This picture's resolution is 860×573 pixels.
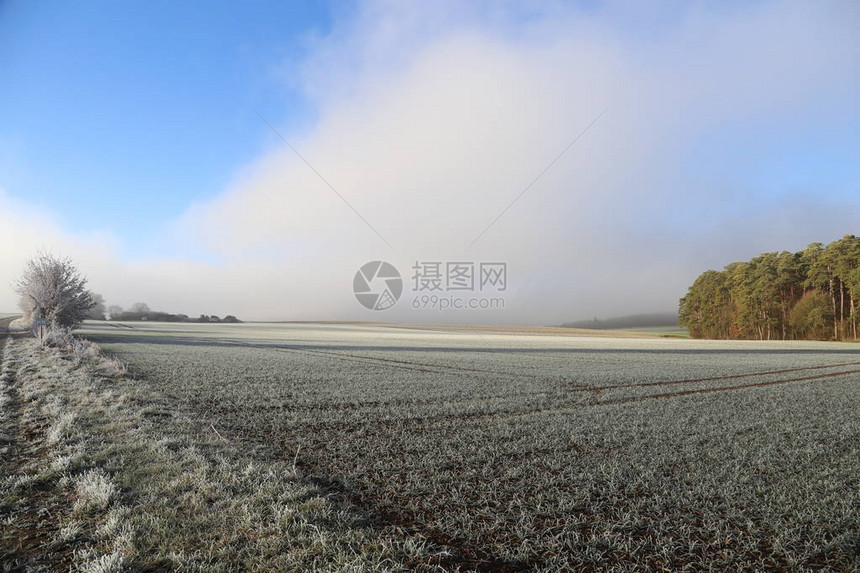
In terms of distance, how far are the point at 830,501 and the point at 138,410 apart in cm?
1361

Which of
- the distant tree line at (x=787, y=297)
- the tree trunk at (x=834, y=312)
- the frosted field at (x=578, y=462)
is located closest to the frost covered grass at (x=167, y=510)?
the frosted field at (x=578, y=462)

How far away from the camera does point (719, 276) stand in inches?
3497

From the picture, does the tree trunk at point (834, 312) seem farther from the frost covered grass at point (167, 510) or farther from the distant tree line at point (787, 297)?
the frost covered grass at point (167, 510)

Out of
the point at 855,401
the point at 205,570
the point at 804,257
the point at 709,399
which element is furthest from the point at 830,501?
the point at 804,257

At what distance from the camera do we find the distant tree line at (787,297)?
A: 221ft

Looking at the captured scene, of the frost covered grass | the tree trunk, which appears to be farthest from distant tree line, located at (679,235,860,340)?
the frost covered grass

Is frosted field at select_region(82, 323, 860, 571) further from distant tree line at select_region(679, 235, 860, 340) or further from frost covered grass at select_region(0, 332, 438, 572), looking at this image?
distant tree line at select_region(679, 235, 860, 340)

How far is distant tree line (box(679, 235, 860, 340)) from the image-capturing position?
221 feet

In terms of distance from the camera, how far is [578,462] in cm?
757

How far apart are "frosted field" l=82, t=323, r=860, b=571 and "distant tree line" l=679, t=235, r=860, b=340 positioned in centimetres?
6867

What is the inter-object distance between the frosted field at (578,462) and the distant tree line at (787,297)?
6867 cm

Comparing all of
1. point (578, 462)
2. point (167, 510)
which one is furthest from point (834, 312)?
point (167, 510)

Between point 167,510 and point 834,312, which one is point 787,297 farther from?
point 167,510

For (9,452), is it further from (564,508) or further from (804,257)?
(804,257)
